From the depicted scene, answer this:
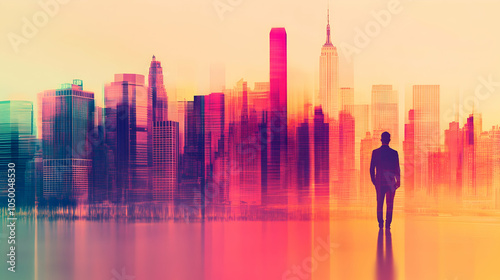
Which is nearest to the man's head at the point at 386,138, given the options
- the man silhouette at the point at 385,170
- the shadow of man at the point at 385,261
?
the man silhouette at the point at 385,170

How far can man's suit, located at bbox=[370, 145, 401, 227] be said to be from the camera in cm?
1152

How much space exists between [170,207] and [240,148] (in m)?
7.07

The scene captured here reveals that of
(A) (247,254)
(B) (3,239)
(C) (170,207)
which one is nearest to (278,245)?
(A) (247,254)

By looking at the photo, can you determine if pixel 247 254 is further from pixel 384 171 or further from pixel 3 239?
pixel 3 239

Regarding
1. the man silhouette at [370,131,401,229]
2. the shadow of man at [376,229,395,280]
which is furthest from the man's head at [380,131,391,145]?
the shadow of man at [376,229,395,280]

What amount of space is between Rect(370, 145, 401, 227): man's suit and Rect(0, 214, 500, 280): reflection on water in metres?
1.02

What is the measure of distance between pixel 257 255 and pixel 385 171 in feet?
12.4

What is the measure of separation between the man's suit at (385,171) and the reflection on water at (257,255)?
1017 millimetres

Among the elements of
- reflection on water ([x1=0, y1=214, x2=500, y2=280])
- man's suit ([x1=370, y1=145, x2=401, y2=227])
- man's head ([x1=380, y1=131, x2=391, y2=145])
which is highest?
man's head ([x1=380, y1=131, x2=391, y2=145])

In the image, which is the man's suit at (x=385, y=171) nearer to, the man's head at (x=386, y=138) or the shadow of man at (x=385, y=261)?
the man's head at (x=386, y=138)

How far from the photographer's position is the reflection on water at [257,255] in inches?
302

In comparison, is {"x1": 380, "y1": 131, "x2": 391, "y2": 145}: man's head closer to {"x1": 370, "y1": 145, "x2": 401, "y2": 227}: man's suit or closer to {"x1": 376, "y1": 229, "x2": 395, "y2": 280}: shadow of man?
{"x1": 370, "y1": 145, "x2": 401, "y2": 227}: man's suit

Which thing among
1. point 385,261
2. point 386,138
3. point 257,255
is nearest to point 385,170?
point 386,138

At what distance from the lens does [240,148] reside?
31141 millimetres
